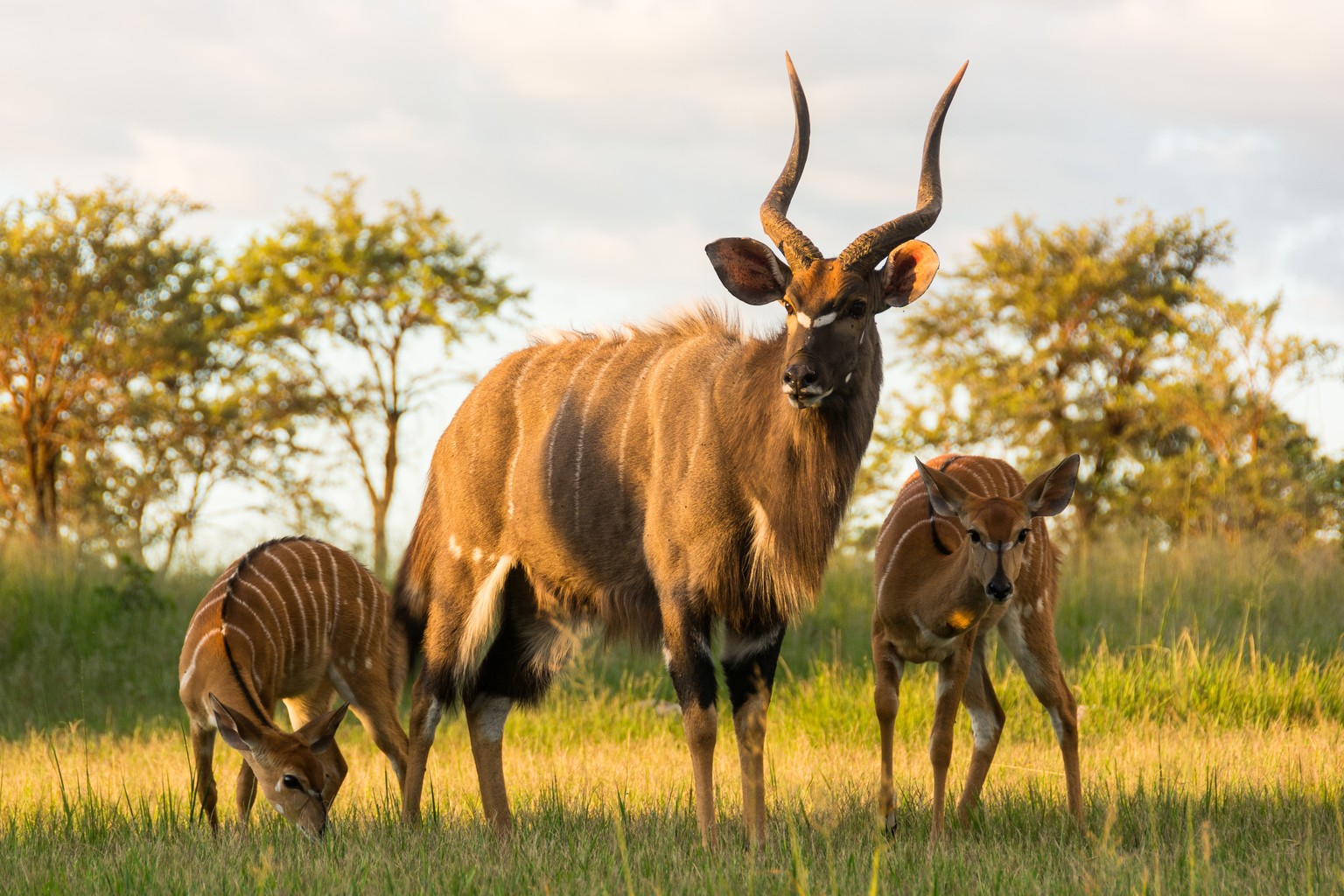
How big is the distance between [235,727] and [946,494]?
9.75 feet

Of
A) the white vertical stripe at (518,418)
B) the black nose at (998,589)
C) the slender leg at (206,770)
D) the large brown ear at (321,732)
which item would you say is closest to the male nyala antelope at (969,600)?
the black nose at (998,589)

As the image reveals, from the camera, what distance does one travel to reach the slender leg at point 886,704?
5.31 meters

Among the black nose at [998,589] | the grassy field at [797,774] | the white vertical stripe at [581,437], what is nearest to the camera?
the grassy field at [797,774]

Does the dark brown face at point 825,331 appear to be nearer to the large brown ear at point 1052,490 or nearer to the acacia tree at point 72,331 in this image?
the large brown ear at point 1052,490

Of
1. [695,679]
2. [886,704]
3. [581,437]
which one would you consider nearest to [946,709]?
[886,704]

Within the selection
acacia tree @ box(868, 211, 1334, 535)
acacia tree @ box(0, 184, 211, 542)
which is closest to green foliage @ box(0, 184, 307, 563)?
acacia tree @ box(0, 184, 211, 542)

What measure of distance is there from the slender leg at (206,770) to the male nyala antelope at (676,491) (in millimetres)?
806

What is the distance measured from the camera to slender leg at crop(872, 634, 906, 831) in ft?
17.4

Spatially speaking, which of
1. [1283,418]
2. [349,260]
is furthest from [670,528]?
[349,260]

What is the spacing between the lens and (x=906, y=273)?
5.04 metres

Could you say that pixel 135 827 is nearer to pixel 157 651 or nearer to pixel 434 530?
pixel 434 530

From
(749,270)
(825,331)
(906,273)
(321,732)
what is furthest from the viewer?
(321,732)

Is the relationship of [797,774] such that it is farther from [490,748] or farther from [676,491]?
[676,491]

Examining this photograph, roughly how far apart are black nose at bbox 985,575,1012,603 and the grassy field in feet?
2.77
